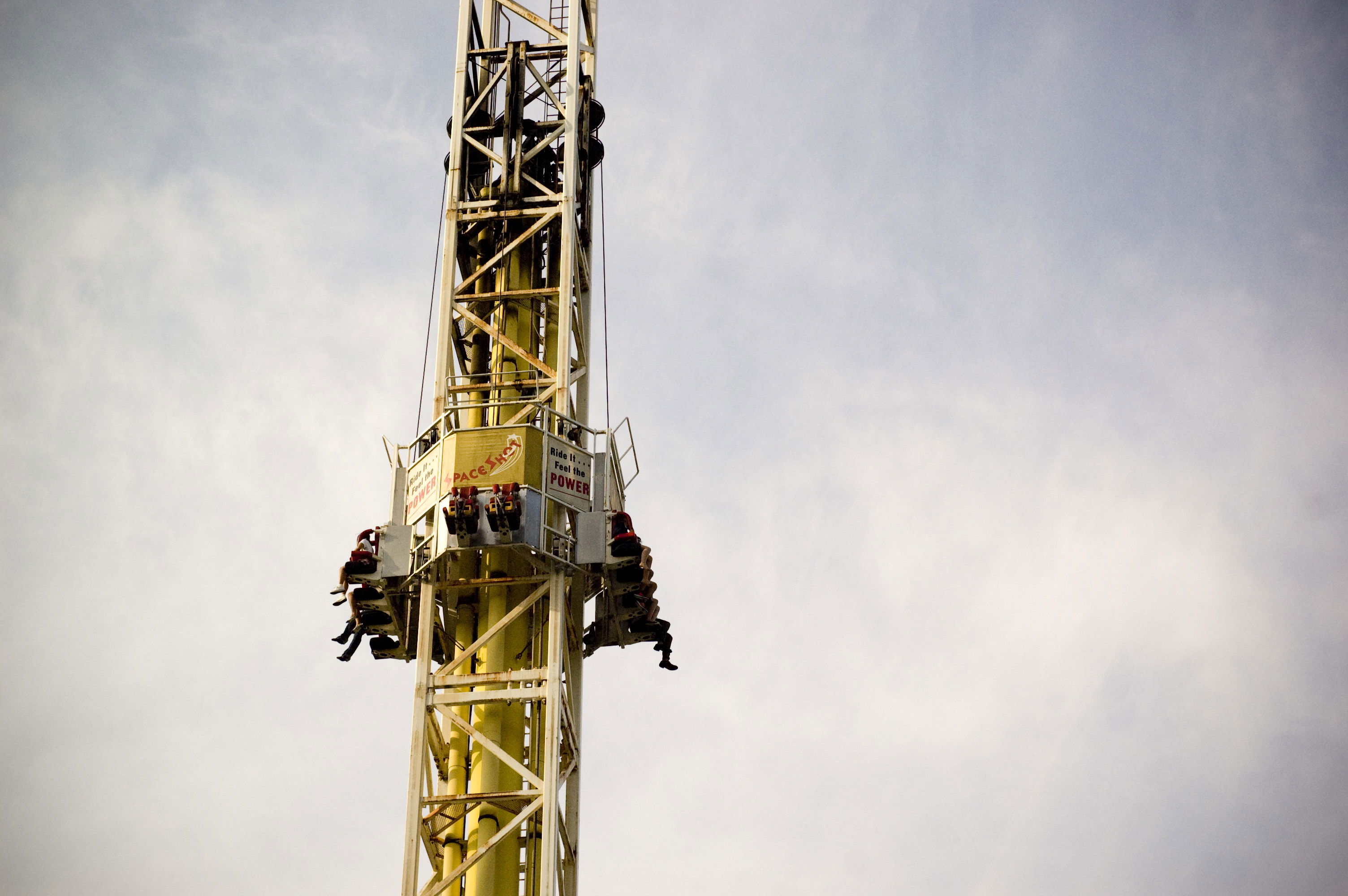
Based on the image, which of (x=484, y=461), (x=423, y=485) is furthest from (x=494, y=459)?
(x=423, y=485)

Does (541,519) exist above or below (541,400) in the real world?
below

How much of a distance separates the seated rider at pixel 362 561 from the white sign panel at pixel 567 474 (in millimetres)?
4649

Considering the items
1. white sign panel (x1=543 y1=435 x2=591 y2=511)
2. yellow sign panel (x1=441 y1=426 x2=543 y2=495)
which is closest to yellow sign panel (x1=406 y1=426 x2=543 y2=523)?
yellow sign panel (x1=441 y1=426 x2=543 y2=495)

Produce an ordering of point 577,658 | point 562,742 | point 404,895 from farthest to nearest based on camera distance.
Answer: point 577,658
point 562,742
point 404,895

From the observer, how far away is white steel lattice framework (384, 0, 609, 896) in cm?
3953

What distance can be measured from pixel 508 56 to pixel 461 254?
5.78 metres

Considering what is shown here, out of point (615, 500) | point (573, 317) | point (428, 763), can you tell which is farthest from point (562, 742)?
point (573, 317)

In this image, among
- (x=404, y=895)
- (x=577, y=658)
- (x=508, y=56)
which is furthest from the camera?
(x=508, y=56)

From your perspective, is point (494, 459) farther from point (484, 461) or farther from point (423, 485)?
point (423, 485)

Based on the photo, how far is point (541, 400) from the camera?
43.0 meters

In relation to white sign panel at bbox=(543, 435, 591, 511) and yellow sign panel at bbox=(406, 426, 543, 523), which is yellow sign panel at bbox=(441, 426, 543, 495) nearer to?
yellow sign panel at bbox=(406, 426, 543, 523)

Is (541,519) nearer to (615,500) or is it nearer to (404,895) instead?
(615,500)

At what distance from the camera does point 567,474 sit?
4134cm

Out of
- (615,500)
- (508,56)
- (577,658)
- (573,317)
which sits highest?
(508,56)
